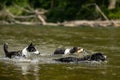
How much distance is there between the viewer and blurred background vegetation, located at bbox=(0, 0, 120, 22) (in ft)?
179

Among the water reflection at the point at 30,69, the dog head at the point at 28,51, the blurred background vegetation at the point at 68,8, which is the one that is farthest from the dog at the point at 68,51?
the blurred background vegetation at the point at 68,8

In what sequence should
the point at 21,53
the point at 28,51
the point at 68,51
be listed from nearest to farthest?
the point at 21,53 → the point at 28,51 → the point at 68,51

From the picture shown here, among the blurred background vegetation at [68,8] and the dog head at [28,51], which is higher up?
the blurred background vegetation at [68,8]

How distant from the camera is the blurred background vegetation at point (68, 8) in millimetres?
54653

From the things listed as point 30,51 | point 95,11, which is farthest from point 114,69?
point 95,11

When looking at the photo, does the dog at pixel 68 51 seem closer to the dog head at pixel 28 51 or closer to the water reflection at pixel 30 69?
the dog head at pixel 28 51

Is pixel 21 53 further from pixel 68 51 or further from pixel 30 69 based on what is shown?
pixel 30 69

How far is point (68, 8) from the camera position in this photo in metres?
59.0

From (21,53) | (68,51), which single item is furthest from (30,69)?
(68,51)

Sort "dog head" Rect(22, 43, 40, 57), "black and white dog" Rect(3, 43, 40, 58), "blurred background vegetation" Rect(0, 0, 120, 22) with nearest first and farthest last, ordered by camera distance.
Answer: "black and white dog" Rect(3, 43, 40, 58) → "dog head" Rect(22, 43, 40, 57) → "blurred background vegetation" Rect(0, 0, 120, 22)

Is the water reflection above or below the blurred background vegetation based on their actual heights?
below

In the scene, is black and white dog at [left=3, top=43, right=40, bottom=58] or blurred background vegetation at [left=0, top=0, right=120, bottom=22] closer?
black and white dog at [left=3, top=43, right=40, bottom=58]

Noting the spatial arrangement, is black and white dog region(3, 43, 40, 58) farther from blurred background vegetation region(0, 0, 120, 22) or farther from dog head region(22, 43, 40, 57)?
blurred background vegetation region(0, 0, 120, 22)

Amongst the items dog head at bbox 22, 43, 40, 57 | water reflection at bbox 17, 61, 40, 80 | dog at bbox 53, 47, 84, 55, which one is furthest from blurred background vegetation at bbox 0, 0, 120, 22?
water reflection at bbox 17, 61, 40, 80
